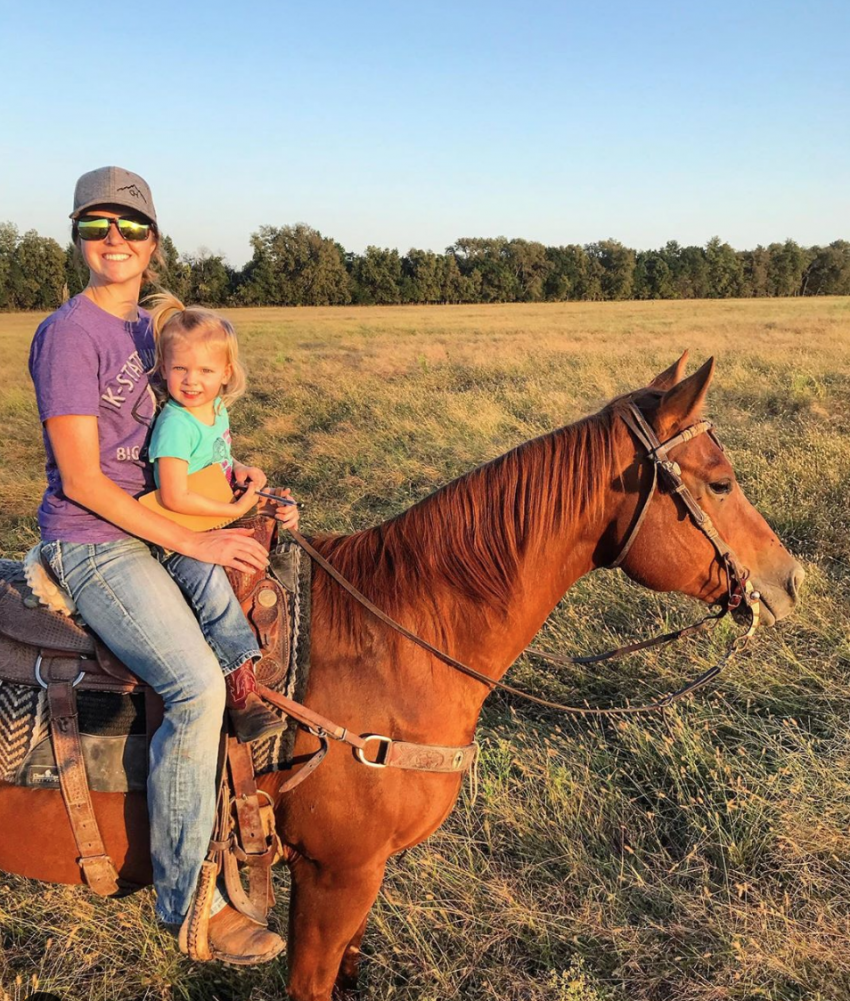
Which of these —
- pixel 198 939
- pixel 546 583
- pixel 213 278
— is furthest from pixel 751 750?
pixel 213 278

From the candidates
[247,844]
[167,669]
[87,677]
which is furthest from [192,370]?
[247,844]

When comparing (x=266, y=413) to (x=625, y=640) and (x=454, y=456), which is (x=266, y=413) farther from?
(x=625, y=640)

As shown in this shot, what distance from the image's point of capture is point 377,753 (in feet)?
7.04

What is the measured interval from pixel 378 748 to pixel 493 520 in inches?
34.6

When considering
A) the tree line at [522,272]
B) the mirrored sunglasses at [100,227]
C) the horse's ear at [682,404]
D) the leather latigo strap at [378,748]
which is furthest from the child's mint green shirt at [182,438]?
the tree line at [522,272]

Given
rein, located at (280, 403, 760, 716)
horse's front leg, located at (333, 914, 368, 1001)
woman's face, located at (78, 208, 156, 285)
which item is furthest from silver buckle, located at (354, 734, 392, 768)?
woman's face, located at (78, 208, 156, 285)

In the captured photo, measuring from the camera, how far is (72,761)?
6.88 ft

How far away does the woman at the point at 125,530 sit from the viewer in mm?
1958

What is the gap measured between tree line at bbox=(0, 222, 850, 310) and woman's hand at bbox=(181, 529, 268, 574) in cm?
Result: 6826

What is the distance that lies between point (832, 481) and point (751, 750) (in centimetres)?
439

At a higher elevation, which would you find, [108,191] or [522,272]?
[522,272]

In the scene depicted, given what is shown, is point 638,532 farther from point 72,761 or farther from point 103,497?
point 72,761

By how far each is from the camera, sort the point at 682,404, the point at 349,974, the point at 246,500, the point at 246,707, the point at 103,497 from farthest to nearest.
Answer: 1. the point at 349,974
2. the point at 246,500
3. the point at 682,404
4. the point at 246,707
5. the point at 103,497

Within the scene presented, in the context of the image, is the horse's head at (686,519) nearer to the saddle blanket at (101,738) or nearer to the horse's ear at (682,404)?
the horse's ear at (682,404)
